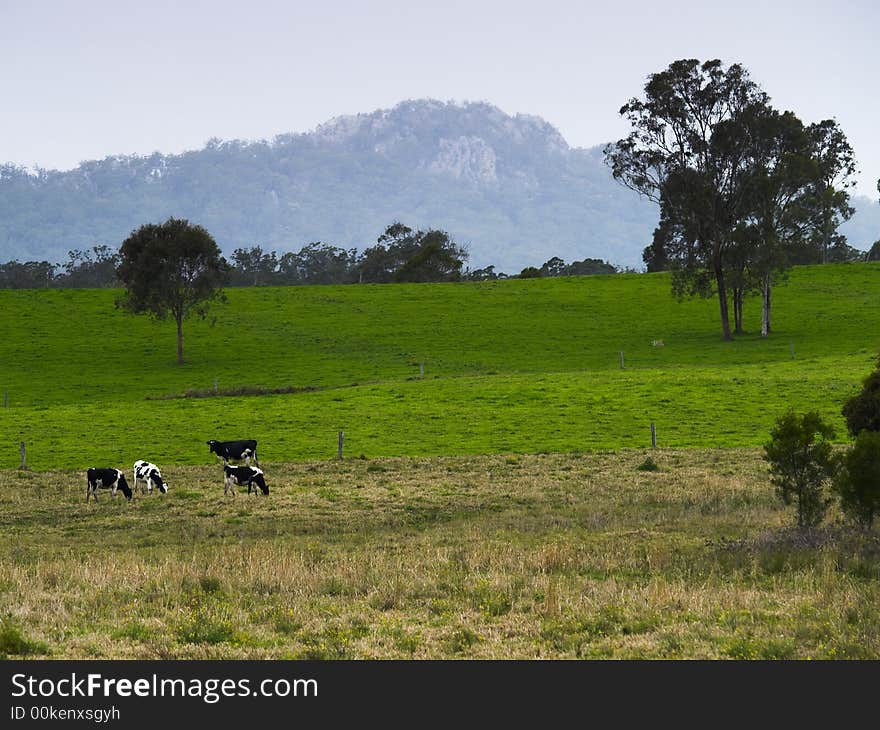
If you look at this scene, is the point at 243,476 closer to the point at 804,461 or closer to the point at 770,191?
the point at 804,461

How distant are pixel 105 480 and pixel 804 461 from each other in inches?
773

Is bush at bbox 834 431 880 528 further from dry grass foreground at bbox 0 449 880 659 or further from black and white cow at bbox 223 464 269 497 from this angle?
black and white cow at bbox 223 464 269 497

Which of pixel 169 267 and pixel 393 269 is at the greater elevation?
pixel 393 269

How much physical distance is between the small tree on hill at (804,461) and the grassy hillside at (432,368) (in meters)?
18.7

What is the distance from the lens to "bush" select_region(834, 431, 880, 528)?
19.0m

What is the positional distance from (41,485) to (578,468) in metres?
18.0

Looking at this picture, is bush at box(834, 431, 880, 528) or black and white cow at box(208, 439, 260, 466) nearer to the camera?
bush at box(834, 431, 880, 528)

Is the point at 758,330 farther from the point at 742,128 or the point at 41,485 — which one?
the point at 41,485

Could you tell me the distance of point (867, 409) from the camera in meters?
24.8

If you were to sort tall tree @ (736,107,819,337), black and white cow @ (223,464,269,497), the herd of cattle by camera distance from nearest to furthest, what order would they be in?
the herd of cattle → black and white cow @ (223,464,269,497) → tall tree @ (736,107,819,337)

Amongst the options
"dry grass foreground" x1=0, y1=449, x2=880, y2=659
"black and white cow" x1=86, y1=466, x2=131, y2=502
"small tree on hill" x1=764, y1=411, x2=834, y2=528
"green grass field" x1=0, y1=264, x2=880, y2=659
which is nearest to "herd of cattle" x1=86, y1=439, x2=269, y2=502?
"black and white cow" x1=86, y1=466, x2=131, y2=502

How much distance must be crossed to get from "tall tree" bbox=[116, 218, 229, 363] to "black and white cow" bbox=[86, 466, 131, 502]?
151 ft

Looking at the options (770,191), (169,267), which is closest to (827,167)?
(770,191)

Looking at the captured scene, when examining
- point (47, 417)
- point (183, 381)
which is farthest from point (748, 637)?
point (183, 381)
